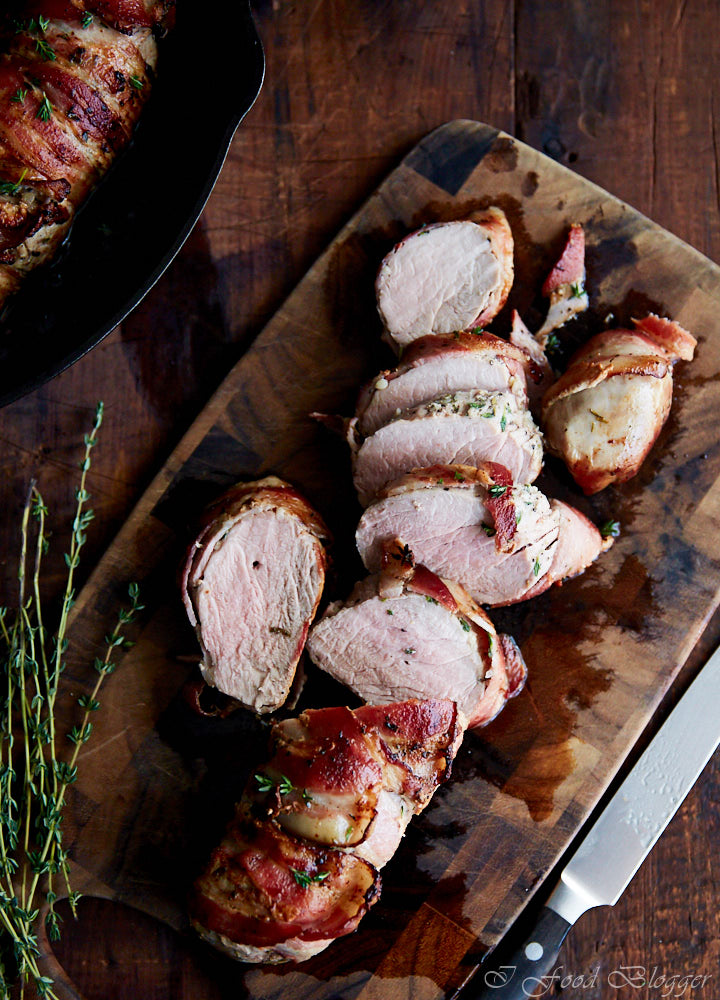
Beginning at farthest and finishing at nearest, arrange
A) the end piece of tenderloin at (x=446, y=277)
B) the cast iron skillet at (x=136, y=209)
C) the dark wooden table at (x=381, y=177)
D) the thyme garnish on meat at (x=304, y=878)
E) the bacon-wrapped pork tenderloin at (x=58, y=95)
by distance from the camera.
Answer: the dark wooden table at (x=381, y=177), the end piece of tenderloin at (x=446, y=277), the cast iron skillet at (x=136, y=209), the bacon-wrapped pork tenderloin at (x=58, y=95), the thyme garnish on meat at (x=304, y=878)

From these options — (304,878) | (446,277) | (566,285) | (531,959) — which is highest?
(566,285)

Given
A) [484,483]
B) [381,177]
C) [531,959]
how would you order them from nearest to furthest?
[484,483], [531,959], [381,177]

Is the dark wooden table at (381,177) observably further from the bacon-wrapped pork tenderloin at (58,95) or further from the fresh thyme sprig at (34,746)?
the bacon-wrapped pork tenderloin at (58,95)

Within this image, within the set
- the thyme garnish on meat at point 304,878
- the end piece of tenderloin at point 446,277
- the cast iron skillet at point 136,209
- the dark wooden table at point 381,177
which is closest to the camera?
the thyme garnish on meat at point 304,878

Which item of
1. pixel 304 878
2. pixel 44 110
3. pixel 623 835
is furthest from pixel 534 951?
pixel 44 110

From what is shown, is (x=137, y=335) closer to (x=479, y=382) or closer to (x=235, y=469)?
(x=235, y=469)

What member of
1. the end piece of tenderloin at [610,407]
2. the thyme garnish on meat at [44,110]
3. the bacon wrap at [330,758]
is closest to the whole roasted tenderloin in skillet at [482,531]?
the end piece of tenderloin at [610,407]

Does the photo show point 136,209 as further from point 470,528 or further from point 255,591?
point 470,528
